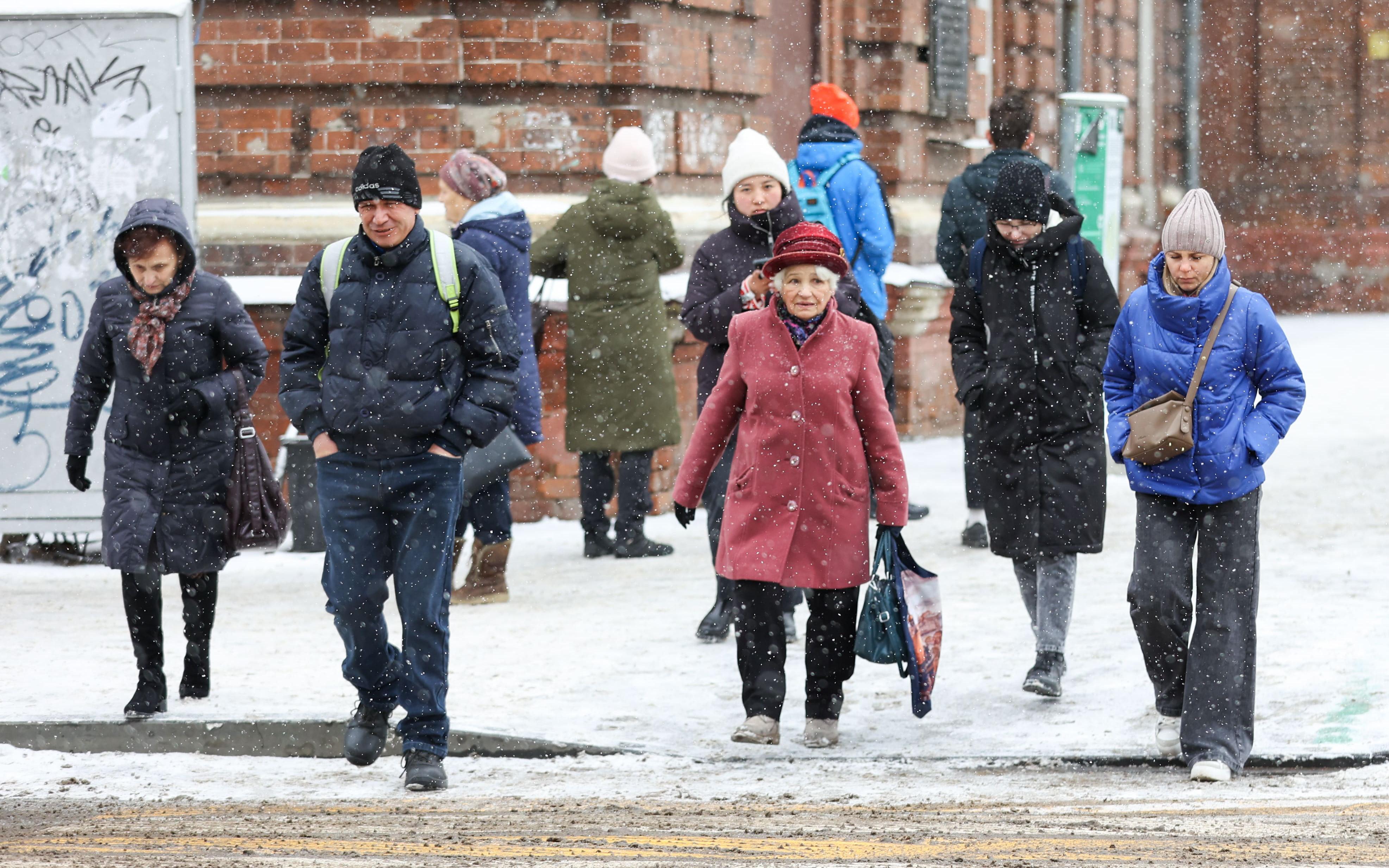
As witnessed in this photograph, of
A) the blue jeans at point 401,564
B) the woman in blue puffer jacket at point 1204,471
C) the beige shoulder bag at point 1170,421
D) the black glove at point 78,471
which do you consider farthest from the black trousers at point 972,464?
the black glove at point 78,471

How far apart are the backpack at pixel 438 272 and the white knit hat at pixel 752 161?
1682mm

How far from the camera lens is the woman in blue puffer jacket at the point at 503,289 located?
26.9 ft

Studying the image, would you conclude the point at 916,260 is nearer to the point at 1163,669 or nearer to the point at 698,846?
the point at 1163,669

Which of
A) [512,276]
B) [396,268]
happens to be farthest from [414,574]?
[512,276]

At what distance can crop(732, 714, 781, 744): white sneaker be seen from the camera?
6094mm

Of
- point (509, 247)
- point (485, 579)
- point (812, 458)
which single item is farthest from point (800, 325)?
point (485, 579)

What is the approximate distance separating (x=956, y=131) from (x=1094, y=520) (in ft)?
28.6

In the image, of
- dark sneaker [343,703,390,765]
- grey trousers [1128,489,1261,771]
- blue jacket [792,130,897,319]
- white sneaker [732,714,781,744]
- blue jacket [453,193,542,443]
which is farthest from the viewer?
blue jacket [792,130,897,319]

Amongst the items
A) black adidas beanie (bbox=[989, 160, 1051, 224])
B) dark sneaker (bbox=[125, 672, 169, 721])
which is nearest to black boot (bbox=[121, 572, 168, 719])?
dark sneaker (bbox=[125, 672, 169, 721])

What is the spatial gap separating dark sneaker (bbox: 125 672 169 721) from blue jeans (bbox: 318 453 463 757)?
1.02 metres

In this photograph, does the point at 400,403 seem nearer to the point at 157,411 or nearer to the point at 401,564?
the point at 401,564

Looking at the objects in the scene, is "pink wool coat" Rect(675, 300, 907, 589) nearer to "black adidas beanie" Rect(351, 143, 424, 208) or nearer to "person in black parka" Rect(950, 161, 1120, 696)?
"person in black parka" Rect(950, 161, 1120, 696)

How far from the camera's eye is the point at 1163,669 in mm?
5832

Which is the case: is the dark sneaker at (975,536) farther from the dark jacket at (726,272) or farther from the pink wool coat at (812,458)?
the pink wool coat at (812,458)
